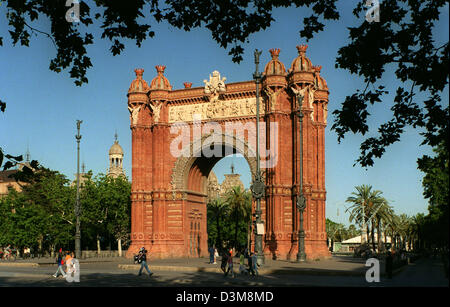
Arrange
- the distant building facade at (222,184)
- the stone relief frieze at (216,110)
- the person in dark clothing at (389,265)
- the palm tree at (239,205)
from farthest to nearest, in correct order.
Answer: the distant building facade at (222,184) → the palm tree at (239,205) → the stone relief frieze at (216,110) → the person in dark clothing at (389,265)

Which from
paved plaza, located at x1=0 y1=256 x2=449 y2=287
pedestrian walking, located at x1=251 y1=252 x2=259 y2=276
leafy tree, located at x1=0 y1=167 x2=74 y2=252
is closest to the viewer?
paved plaza, located at x1=0 y1=256 x2=449 y2=287

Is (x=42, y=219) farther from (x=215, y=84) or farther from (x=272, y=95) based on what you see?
(x=272, y=95)

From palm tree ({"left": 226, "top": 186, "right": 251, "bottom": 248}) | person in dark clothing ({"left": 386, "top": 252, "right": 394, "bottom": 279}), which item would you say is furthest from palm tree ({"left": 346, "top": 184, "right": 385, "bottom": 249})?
person in dark clothing ({"left": 386, "top": 252, "right": 394, "bottom": 279})

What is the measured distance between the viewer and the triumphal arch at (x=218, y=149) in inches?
1791

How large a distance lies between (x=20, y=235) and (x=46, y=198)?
286 inches

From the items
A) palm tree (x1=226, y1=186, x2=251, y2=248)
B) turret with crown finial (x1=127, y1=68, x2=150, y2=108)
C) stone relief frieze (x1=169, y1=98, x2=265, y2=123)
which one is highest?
turret with crown finial (x1=127, y1=68, x2=150, y2=108)

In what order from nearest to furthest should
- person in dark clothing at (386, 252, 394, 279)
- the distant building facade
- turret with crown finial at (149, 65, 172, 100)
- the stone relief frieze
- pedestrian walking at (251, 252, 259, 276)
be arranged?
person in dark clothing at (386, 252, 394, 279) → pedestrian walking at (251, 252, 259, 276) → the stone relief frieze → turret with crown finial at (149, 65, 172, 100) → the distant building facade

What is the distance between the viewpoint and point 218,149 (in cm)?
5081

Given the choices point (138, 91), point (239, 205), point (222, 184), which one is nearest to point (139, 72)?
point (138, 91)

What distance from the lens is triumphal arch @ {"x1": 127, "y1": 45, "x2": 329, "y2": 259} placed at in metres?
45.5

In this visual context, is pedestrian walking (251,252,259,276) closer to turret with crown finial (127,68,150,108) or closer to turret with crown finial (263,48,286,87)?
turret with crown finial (263,48,286,87)

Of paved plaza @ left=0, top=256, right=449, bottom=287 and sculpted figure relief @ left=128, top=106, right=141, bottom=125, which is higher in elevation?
sculpted figure relief @ left=128, top=106, right=141, bottom=125

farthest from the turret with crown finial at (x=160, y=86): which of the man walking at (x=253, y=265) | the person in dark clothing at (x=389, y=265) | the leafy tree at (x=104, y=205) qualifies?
the person in dark clothing at (x=389, y=265)

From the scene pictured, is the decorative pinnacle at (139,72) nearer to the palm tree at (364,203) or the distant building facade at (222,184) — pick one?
the palm tree at (364,203)
